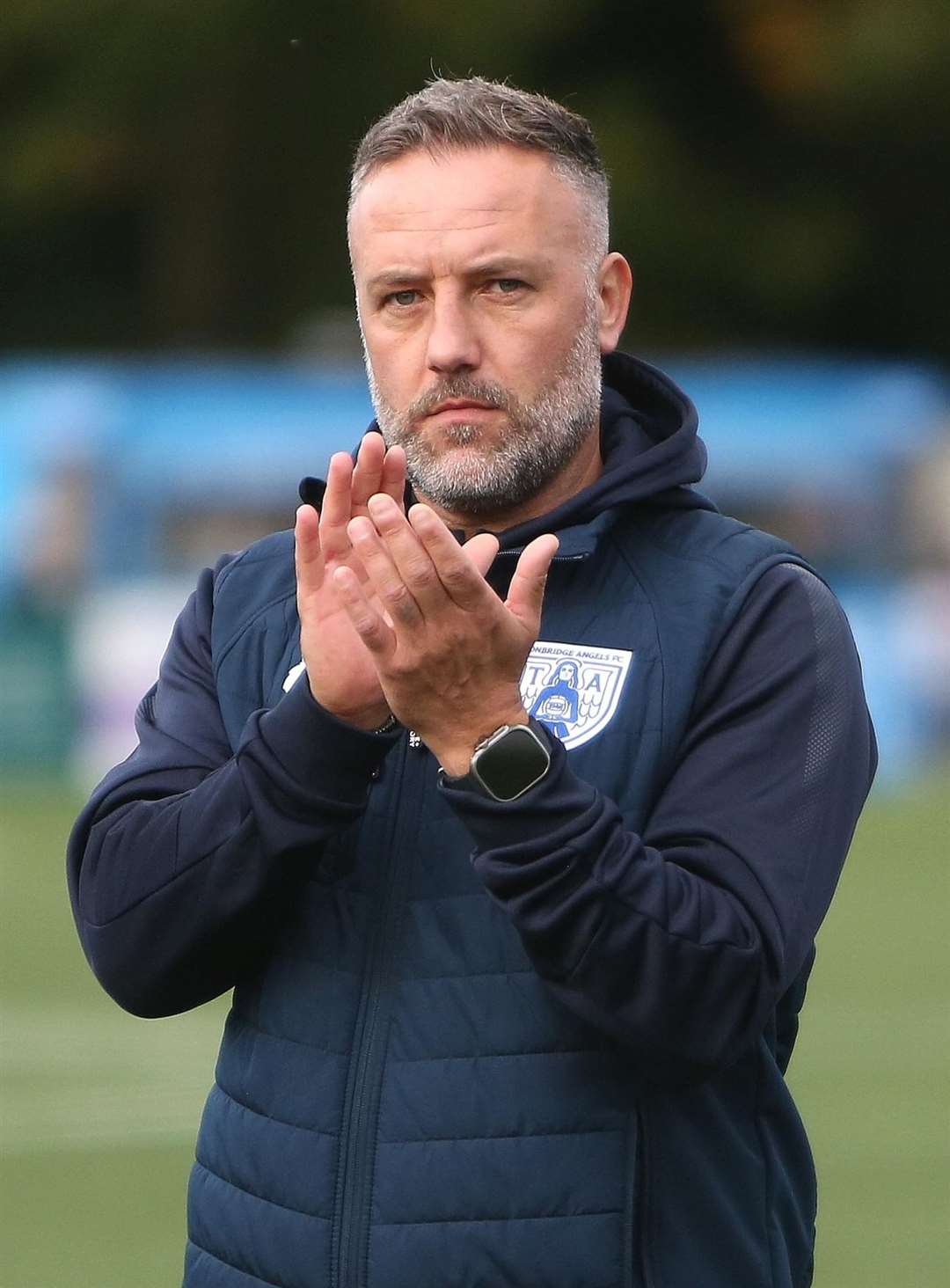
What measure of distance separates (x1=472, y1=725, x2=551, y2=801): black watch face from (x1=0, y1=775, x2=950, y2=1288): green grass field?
409 cm

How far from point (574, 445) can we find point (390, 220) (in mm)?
366

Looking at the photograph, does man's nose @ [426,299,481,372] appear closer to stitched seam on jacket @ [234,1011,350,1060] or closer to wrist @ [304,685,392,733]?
wrist @ [304,685,392,733]

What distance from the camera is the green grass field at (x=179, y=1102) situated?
6820mm

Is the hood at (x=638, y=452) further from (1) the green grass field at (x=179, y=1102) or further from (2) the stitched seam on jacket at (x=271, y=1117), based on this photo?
(1) the green grass field at (x=179, y=1102)

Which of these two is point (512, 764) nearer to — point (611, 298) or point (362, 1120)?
point (362, 1120)

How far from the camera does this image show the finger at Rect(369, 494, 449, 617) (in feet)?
8.63

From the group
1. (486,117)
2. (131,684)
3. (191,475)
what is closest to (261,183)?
(191,475)

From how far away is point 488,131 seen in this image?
3.12 meters

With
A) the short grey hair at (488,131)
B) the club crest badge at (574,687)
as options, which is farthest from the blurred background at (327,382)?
the club crest badge at (574,687)

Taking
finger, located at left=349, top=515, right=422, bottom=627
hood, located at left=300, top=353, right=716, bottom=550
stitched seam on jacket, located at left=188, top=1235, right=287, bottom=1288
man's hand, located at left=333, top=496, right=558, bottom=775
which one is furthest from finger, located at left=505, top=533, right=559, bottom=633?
stitched seam on jacket, located at left=188, top=1235, right=287, bottom=1288

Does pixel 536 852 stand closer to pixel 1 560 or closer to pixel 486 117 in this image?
pixel 486 117

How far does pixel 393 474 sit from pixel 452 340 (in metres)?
0.25

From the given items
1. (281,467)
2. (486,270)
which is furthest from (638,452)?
(281,467)

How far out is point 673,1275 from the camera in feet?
9.14
